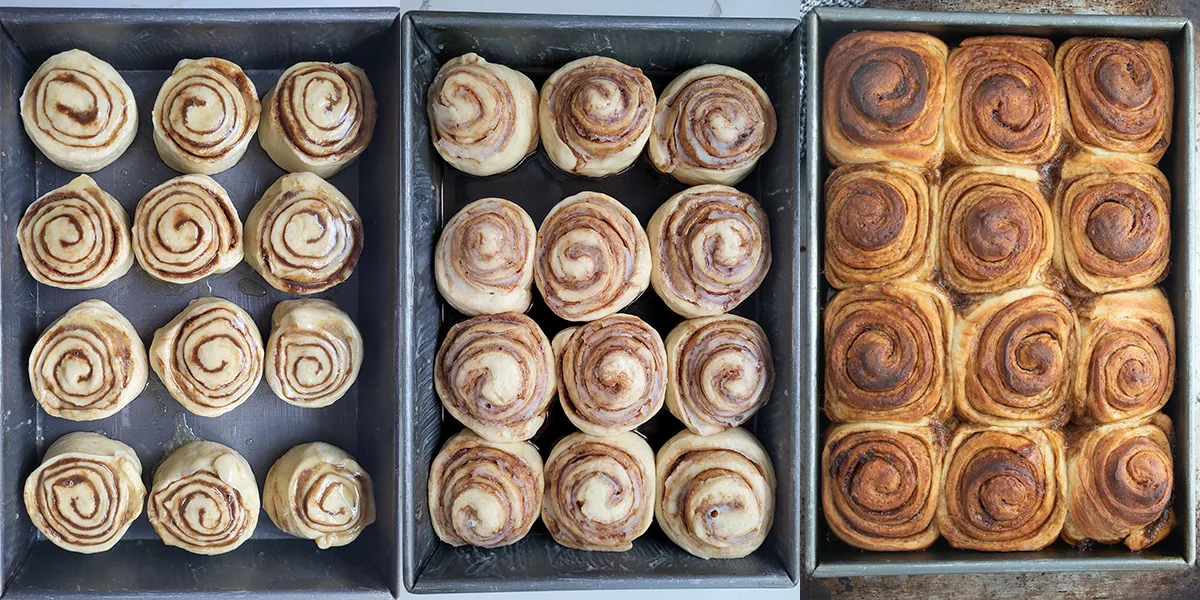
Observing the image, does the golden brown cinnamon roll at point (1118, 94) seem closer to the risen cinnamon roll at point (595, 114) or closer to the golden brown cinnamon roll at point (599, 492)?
the risen cinnamon roll at point (595, 114)

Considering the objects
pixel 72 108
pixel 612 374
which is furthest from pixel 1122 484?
pixel 72 108

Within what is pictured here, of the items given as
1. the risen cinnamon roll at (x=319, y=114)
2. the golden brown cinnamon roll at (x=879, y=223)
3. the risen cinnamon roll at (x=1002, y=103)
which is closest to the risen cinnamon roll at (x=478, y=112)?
the risen cinnamon roll at (x=319, y=114)

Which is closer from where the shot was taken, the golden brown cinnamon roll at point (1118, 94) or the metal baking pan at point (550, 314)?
the metal baking pan at point (550, 314)

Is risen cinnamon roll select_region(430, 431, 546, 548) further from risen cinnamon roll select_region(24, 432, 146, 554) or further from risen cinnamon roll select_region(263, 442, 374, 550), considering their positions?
risen cinnamon roll select_region(24, 432, 146, 554)

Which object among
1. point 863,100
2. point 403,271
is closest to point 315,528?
point 403,271

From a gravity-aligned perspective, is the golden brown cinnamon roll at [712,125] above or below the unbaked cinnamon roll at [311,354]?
above

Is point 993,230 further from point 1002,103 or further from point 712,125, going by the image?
point 712,125

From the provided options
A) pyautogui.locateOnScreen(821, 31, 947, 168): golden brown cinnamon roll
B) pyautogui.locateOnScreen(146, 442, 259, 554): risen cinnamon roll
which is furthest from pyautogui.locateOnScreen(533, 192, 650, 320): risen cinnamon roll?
pyautogui.locateOnScreen(146, 442, 259, 554): risen cinnamon roll
